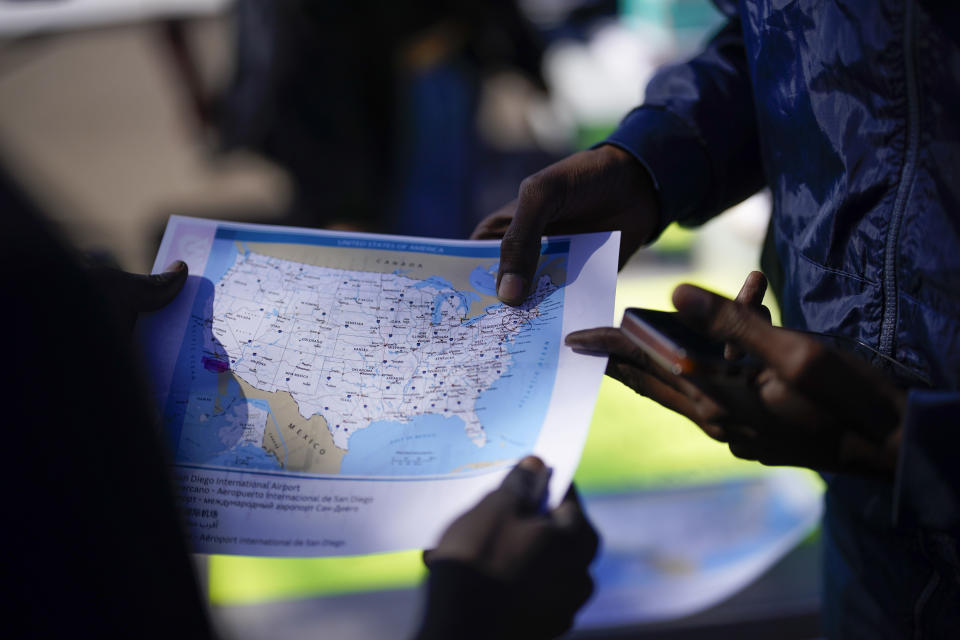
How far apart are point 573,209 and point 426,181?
1836 mm

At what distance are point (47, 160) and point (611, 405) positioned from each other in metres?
4.13

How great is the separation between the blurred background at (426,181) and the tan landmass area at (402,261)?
7 centimetres

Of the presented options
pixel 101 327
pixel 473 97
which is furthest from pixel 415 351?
pixel 473 97

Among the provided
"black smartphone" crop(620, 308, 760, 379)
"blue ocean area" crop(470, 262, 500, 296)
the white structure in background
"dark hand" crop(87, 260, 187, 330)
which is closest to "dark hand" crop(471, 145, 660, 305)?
"blue ocean area" crop(470, 262, 500, 296)

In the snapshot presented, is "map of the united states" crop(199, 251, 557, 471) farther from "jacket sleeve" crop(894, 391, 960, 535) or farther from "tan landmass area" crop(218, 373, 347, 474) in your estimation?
"jacket sleeve" crop(894, 391, 960, 535)

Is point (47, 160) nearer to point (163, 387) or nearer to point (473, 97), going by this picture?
point (473, 97)

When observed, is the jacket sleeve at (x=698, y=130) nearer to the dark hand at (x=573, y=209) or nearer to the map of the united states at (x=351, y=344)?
the dark hand at (x=573, y=209)

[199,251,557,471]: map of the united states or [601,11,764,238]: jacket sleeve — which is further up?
[601,11,764,238]: jacket sleeve

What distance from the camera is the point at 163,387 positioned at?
712 mm

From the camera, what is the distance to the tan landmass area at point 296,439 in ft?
2.17

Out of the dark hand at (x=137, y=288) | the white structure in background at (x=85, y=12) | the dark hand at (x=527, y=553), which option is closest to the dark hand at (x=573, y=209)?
the dark hand at (x=527, y=553)

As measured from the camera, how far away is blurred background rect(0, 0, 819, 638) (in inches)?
52.6

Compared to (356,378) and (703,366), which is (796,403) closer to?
(703,366)

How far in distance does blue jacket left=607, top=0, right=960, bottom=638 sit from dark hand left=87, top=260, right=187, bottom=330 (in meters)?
0.57
